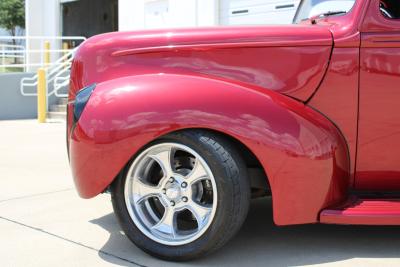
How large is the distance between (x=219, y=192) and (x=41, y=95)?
34.8 feet

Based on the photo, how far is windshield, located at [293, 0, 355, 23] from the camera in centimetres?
357

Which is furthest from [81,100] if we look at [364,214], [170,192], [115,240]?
[364,214]

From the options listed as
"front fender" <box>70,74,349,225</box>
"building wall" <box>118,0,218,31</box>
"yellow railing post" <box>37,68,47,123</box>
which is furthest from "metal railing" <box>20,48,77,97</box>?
"front fender" <box>70,74,349,225</box>

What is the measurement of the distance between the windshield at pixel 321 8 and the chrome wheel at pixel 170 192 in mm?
1421

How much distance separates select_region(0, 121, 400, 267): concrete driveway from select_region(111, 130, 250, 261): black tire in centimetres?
9

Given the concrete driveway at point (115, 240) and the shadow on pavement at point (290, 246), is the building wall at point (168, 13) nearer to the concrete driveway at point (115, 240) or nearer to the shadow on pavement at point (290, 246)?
the concrete driveway at point (115, 240)

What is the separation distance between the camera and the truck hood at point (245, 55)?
320cm

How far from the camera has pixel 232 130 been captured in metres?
2.96

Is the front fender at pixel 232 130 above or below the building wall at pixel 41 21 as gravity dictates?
below

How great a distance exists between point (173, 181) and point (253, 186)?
47 centimetres

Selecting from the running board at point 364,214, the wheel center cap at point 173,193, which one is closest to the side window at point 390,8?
the running board at point 364,214

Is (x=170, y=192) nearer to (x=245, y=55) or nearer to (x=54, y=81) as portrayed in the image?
(x=245, y=55)

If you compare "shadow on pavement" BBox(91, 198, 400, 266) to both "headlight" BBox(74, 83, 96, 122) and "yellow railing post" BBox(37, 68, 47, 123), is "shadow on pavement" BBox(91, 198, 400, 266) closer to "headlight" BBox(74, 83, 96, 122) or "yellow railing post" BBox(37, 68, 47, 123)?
"headlight" BBox(74, 83, 96, 122)

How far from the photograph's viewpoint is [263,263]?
3.07 meters
